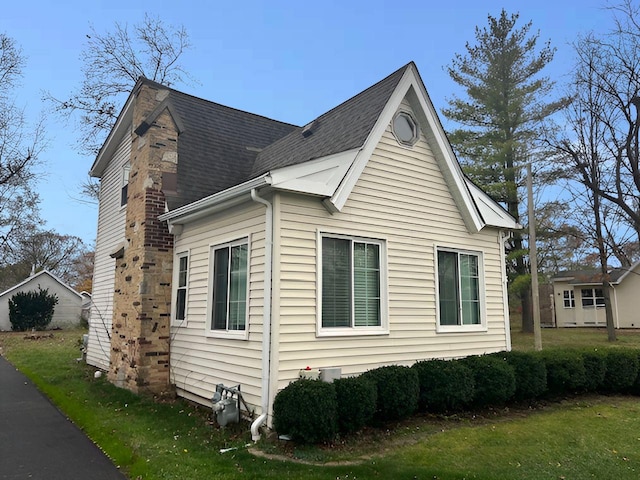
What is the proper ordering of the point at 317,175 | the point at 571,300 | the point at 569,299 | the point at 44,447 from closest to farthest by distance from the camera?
the point at 44,447 < the point at 317,175 < the point at 571,300 < the point at 569,299

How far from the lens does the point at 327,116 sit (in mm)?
10500

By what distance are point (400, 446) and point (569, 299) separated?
3079 centimetres

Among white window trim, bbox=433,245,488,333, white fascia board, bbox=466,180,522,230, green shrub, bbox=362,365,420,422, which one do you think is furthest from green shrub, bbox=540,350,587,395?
green shrub, bbox=362,365,420,422

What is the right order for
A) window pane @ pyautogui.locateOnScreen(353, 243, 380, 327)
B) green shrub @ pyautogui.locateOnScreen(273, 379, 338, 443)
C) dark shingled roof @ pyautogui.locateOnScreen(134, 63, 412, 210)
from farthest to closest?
dark shingled roof @ pyautogui.locateOnScreen(134, 63, 412, 210) < window pane @ pyautogui.locateOnScreen(353, 243, 380, 327) < green shrub @ pyautogui.locateOnScreen(273, 379, 338, 443)

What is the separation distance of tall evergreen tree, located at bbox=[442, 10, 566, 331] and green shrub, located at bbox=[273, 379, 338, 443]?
18.3 meters

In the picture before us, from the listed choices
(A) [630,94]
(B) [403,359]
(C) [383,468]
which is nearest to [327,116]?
(B) [403,359]

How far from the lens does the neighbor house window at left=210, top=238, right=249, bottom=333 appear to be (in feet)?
24.2

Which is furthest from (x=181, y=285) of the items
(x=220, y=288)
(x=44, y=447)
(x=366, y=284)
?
(x=366, y=284)

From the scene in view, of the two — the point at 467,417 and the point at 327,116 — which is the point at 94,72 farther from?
the point at 467,417

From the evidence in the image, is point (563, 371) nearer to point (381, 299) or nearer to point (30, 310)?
point (381, 299)

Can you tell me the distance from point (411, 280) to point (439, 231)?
134cm

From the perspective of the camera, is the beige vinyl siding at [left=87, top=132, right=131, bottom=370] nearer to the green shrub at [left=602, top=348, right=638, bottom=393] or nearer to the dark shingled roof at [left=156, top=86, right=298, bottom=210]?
the dark shingled roof at [left=156, top=86, right=298, bottom=210]

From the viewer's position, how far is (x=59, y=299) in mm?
35031

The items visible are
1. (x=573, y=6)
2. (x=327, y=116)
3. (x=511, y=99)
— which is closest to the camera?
(x=327, y=116)
